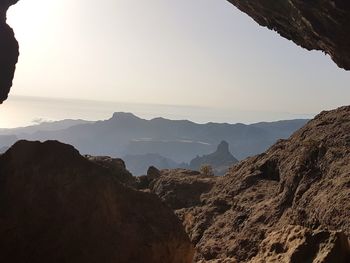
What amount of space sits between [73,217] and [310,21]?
60.1 feet

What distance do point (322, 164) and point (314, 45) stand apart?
30.6 ft

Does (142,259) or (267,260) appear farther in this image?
(267,260)

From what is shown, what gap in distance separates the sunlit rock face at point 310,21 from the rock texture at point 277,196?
8189mm

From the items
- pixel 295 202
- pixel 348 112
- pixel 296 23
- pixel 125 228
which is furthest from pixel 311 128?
pixel 125 228

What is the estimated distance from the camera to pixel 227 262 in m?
24.3

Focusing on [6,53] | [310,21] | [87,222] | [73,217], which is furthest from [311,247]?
[6,53]

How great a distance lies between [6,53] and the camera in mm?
24922

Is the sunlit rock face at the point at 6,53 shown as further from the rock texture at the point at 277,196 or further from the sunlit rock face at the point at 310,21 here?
the rock texture at the point at 277,196

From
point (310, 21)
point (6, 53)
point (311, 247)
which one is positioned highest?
point (310, 21)

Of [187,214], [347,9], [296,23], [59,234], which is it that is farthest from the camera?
[187,214]

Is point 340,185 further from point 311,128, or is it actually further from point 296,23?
point 311,128

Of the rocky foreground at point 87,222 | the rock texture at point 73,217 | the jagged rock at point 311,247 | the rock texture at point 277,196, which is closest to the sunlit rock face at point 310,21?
the rock texture at point 277,196

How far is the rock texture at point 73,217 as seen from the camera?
15.2 meters

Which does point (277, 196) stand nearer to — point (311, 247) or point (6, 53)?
point (311, 247)
